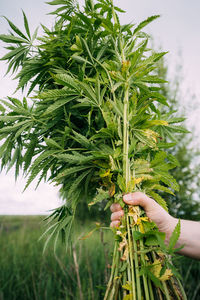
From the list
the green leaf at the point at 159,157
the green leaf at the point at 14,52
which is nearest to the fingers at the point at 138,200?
the green leaf at the point at 159,157

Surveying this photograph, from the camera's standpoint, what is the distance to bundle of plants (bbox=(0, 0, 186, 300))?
0.90 m

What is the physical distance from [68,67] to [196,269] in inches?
141

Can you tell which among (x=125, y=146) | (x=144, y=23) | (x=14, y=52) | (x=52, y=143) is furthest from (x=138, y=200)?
(x=14, y=52)

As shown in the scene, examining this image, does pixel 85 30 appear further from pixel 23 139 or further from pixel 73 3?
pixel 23 139

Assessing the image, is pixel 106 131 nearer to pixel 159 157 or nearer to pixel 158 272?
pixel 159 157

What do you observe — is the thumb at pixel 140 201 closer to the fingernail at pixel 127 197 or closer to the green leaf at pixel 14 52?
the fingernail at pixel 127 197

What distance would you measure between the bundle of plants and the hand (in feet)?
0.10

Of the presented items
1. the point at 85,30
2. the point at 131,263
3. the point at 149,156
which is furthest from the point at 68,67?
the point at 131,263

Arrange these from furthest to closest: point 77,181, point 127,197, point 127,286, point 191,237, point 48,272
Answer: point 48,272 < point 191,237 < point 77,181 < point 127,197 < point 127,286

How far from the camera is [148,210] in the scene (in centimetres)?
103

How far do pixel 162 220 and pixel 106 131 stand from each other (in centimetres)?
52

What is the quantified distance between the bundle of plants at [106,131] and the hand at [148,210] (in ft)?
0.10

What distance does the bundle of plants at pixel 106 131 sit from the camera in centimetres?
90

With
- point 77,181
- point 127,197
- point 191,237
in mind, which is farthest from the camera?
point 191,237
